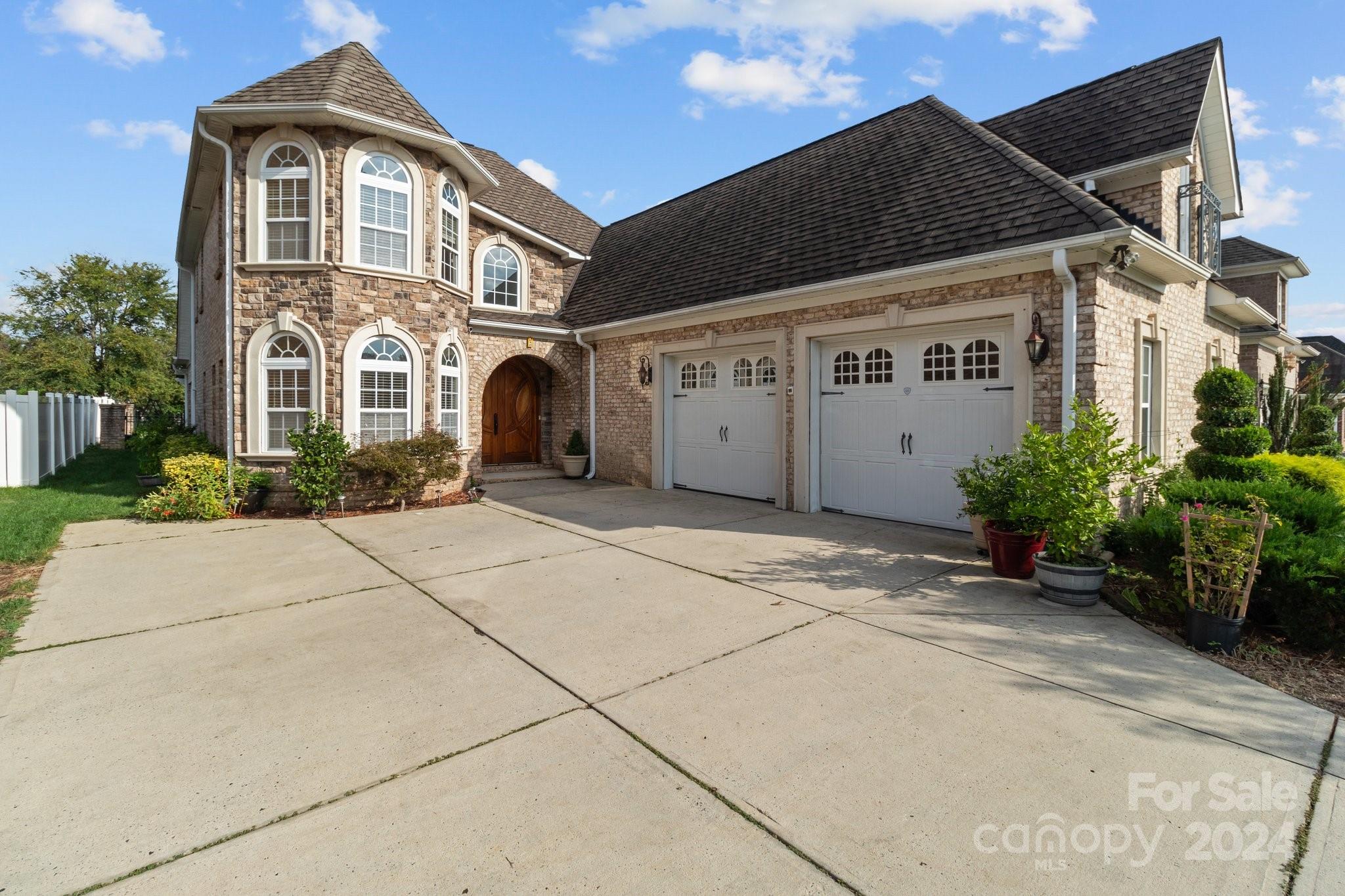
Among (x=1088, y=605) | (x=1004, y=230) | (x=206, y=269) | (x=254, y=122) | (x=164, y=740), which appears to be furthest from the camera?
(x=206, y=269)

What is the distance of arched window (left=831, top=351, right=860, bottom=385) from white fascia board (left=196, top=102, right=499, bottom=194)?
7524 mm

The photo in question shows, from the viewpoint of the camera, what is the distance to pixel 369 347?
33.5 ft

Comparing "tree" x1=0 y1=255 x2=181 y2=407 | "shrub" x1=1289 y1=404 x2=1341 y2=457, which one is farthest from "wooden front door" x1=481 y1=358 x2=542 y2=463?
"tree" x1=0 y1=255 x2=181 y2=407

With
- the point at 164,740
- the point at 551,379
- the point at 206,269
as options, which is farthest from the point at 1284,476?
the point at 206,269

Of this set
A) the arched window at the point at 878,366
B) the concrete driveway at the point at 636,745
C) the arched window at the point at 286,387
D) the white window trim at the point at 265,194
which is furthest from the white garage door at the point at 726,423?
the white window trim at the point at 265,194

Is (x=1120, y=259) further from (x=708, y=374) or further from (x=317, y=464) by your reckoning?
(x=317, y=464)

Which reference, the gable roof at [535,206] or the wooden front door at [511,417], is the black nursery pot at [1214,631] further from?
the gable roof at [535,206]

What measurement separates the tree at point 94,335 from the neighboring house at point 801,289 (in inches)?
1089

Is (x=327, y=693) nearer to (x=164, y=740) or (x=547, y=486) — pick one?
(x=164, y=740)

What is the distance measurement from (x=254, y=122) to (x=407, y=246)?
2.76 metres

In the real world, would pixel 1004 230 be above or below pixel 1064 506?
above

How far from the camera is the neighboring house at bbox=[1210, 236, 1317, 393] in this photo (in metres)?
14.5

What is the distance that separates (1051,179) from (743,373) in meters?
5.30

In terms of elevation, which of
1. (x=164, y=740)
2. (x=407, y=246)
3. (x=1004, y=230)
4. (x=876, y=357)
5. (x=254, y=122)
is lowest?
(x=164, y=740)
